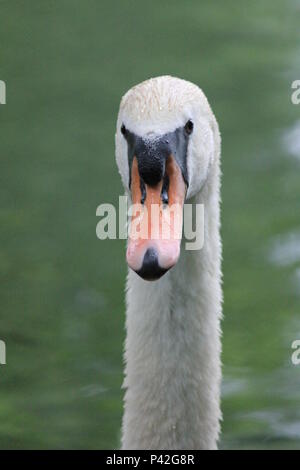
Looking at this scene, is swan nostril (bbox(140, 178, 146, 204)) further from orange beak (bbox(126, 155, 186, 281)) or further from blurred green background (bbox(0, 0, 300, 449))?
blurred green background (bbox(0, 0, 300, 449))

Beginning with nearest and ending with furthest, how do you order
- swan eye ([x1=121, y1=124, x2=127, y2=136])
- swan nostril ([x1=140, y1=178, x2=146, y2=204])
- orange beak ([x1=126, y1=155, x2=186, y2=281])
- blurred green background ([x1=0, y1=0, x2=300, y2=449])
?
orange beak ([x1=126, y1=155, x2=186, y2=281]) → swan nostril ([x1=140, y1=178, x2=146, y2=204]) → swan eye ([x1=121, y1=124, x2=127, y2=136]) → blurred green background ([x1=0, y1=0, x2=300, y2=449])

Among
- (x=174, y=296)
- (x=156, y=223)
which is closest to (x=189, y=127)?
(x=156, y=223)

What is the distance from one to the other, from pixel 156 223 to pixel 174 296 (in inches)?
14.9

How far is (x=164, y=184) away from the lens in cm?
318

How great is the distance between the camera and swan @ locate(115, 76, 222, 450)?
126 inches

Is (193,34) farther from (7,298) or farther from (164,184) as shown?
(164,184)

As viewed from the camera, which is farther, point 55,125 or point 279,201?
point 55,125

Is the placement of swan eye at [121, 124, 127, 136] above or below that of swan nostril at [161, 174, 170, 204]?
above

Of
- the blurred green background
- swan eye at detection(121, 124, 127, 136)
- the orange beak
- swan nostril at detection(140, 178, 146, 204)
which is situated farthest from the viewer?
the blurred green background

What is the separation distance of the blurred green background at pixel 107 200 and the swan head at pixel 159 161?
1.13 meters

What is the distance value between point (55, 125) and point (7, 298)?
119 cm

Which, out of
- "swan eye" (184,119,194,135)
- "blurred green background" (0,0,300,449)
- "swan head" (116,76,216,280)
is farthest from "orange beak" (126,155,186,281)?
"blurred green background" (0,0,300,449)

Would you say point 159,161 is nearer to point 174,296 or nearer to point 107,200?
point 174,296

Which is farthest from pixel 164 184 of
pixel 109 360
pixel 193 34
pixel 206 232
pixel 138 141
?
pixel 193 34
